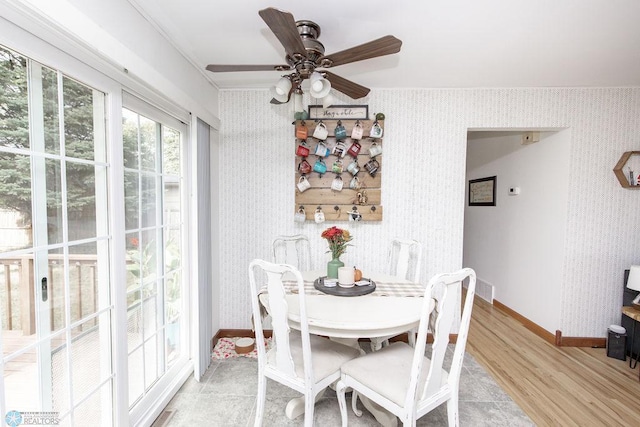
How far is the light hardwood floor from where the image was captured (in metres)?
1.92

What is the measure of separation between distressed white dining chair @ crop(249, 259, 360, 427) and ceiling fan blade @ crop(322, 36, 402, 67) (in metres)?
1.10

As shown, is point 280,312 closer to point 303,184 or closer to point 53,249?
point 53,249

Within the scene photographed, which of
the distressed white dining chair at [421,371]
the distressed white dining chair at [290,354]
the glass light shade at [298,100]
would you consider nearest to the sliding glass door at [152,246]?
the distressed white dining chair at [290,354]

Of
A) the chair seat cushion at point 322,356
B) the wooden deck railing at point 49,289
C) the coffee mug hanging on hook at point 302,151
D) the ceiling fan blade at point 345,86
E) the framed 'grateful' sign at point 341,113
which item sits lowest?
the chair seat cushion at point 322,356

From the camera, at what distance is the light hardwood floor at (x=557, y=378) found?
6.29 ft

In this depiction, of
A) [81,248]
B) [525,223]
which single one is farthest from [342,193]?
[525,223]

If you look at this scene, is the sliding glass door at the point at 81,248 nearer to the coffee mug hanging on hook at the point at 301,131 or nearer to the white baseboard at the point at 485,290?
the coffee mug hanging on hook at the point at 301,131

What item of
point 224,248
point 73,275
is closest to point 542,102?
point 224,248

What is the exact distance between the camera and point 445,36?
1876 mm

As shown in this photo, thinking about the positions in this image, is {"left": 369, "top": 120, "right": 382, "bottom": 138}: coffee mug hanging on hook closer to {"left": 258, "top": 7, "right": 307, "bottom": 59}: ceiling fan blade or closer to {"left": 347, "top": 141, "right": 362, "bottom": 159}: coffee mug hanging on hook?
{"left": 347, "top": 141, "right": 362, "bottom": 159}: coffee mug hanging on hook

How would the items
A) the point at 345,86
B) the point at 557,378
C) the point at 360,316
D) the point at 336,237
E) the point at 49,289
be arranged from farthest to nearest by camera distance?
the point at 557,378
the point at 336,237
the point at 345,86
the point at 360,316
the point at 49,289

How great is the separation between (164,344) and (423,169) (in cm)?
262

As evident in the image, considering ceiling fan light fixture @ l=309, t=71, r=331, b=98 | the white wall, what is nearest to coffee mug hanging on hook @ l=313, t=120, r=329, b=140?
ceiling fan light fixture @ l=309, t=71, r=331, b=98

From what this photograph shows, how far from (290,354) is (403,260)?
1391mm
